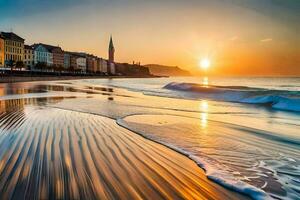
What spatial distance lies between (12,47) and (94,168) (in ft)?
392

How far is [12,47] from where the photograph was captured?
360 ft

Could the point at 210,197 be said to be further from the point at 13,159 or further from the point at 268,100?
the point at 268,100

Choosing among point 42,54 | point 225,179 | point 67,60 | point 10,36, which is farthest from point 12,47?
point 225,179

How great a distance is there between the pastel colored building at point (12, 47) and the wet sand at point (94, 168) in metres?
108

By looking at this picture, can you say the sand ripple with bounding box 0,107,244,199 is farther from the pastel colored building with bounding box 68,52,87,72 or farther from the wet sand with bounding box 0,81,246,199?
the pastel colored building with bounding box 68,52,87,72

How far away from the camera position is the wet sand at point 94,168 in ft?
14.6

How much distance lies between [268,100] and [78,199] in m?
25.0

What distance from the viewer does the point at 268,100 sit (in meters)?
25.8

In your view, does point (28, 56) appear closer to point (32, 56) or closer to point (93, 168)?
point (32, 56)

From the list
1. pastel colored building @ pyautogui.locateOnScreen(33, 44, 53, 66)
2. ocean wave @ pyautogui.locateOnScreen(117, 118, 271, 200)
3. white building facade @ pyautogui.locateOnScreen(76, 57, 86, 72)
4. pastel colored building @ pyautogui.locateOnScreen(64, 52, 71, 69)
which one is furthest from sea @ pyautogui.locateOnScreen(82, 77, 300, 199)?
white building facade @ pyautogui.locateOnScreen(76, 57, 86, 72)

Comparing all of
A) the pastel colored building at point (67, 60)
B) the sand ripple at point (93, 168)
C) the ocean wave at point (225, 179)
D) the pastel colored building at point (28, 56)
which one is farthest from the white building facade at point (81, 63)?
the ocean wave at point (225, 179)

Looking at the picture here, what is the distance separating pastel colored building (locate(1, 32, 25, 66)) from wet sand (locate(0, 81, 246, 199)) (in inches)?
4233

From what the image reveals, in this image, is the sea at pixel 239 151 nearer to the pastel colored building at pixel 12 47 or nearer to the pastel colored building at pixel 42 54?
the pastel colored building at pixel 12 47

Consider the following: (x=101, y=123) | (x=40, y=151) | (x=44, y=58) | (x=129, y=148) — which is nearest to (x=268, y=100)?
(x=101, y=123)
